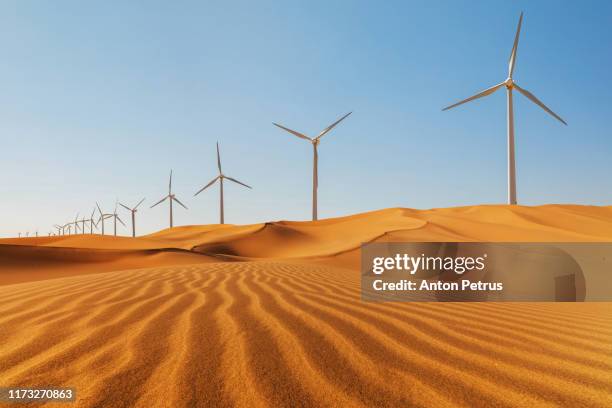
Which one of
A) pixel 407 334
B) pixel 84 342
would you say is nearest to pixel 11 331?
pixel 84 342

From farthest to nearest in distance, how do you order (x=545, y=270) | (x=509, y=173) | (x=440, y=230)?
(x=509, y=173)
(x=440, y=230)
(x=545, y=270)

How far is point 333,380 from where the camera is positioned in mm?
1990

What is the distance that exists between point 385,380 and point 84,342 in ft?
6.59

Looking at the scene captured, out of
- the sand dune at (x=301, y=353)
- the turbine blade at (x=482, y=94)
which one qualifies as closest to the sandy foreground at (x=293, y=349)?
the sand dune at (x=301, y=353)

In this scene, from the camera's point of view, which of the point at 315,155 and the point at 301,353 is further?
the point at 315,155

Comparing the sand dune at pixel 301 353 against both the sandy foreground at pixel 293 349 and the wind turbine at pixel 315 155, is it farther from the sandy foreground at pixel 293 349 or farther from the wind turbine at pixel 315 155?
the wind turbine at pixel 315 155

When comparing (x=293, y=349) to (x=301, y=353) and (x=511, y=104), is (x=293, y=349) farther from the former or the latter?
(x=511, y=104)

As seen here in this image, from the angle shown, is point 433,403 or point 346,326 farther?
point 346,326

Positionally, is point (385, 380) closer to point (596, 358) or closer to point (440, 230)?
point (596, 358)

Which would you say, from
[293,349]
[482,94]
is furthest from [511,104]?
[293,349]

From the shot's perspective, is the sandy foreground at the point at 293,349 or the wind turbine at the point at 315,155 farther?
the wind turbine at the point at 315,155

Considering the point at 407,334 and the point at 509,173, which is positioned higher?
the point at 509,173

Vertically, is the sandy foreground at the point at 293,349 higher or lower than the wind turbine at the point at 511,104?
lower

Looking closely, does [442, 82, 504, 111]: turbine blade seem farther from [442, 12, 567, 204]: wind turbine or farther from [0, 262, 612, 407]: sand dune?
[0, 262, 612, 407]: sand dune
